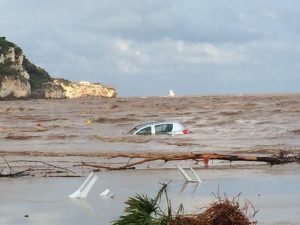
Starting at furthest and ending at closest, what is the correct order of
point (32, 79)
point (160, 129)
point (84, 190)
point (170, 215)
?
1. point (32, 79)
2. point (160, 129)
3. point (84, 190)
4. point (170, 215)

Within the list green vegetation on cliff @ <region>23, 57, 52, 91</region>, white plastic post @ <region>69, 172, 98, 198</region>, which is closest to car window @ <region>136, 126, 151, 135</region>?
white plastic post @ <region>69, 172, 98, 198</region>

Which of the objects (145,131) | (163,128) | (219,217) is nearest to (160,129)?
(163,128)

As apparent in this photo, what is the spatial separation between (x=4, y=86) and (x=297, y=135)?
143583mm

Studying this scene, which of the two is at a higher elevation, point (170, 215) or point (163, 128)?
point (170, 215)

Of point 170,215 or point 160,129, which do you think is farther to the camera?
point 160,129

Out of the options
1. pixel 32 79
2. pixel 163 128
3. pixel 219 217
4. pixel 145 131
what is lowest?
pixel 145 131

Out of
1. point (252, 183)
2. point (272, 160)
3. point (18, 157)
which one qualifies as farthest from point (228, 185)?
point (18, 157)

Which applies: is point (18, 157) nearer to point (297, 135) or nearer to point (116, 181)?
point (116, 181)

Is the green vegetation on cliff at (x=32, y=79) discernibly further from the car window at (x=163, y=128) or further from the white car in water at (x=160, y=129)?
the car window at (x=163, y=128)

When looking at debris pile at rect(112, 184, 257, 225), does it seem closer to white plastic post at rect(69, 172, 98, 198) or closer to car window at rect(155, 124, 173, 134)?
white plastic post at rect(69, 172, 98, 198)

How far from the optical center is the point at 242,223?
20.5 ft

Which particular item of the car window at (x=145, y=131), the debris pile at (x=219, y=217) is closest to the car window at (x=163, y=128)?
the car window at (x=145, y=131)

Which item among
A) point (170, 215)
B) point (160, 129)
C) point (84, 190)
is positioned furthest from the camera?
point (160, 129)

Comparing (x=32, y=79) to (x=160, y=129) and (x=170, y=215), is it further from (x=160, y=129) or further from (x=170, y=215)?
(x=170, y=215)
